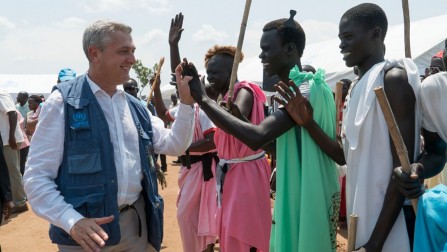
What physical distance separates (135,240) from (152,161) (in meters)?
0.45

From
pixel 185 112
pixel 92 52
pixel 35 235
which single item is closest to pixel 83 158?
pixel 92 52

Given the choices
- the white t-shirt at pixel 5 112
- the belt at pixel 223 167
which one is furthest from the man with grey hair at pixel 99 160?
the white t-shirt at pixel 5 112

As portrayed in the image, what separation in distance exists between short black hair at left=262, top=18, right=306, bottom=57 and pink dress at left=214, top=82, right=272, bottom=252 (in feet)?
2.29

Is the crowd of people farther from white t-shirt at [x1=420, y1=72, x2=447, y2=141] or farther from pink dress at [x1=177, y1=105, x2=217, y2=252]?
pink dress at [x1=177, y1=105, x2=217, y2=252]

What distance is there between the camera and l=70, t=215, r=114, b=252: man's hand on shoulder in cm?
249

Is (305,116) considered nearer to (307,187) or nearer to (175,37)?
(307,187)

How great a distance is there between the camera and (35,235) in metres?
7.62

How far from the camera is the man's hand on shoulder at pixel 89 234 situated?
249 centimetres

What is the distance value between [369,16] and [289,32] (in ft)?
2.20

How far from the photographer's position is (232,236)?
13.1 ft

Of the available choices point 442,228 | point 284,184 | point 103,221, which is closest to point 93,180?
point 103,221

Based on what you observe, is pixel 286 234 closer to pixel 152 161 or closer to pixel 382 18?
pixel 152 161

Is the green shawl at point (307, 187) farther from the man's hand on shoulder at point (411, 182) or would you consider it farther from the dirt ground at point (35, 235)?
the dirt ground at point (35, 235)

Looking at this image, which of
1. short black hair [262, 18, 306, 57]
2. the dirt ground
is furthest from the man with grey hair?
the dirt ground
